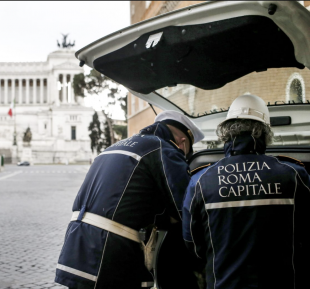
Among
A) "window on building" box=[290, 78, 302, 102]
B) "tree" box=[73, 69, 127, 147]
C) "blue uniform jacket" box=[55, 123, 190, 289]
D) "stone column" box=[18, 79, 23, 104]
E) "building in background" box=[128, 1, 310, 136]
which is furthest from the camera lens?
"stone column" box=[18, 79, 23, 104]

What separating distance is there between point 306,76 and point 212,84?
716mm

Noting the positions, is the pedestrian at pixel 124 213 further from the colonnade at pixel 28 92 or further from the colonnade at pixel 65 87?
the colonnade at pixel 28 92

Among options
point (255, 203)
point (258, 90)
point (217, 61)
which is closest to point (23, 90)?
point (258, 90)

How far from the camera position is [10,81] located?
88.6 m

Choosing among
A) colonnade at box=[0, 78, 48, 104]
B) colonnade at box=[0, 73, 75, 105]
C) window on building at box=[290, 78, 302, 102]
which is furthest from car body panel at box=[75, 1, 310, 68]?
colonnade at box=[0, 78, 48, 104]

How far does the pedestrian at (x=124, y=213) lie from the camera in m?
2.03

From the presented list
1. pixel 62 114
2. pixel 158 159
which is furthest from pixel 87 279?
pixel 62 114

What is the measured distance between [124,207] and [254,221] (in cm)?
66

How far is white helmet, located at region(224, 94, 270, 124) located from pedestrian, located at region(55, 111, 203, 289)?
37 centimetres

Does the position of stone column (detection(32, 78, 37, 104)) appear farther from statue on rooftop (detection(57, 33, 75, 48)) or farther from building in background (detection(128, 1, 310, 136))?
building in background (detection(128, 1, 310, 136))

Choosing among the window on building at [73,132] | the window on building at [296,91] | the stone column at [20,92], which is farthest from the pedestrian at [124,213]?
the stone column at [20,92]

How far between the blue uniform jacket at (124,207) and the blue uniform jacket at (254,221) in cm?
31

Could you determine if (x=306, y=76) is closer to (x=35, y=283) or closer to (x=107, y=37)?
(x=107, y=37)

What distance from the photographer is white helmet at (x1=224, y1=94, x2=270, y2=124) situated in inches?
75.9
